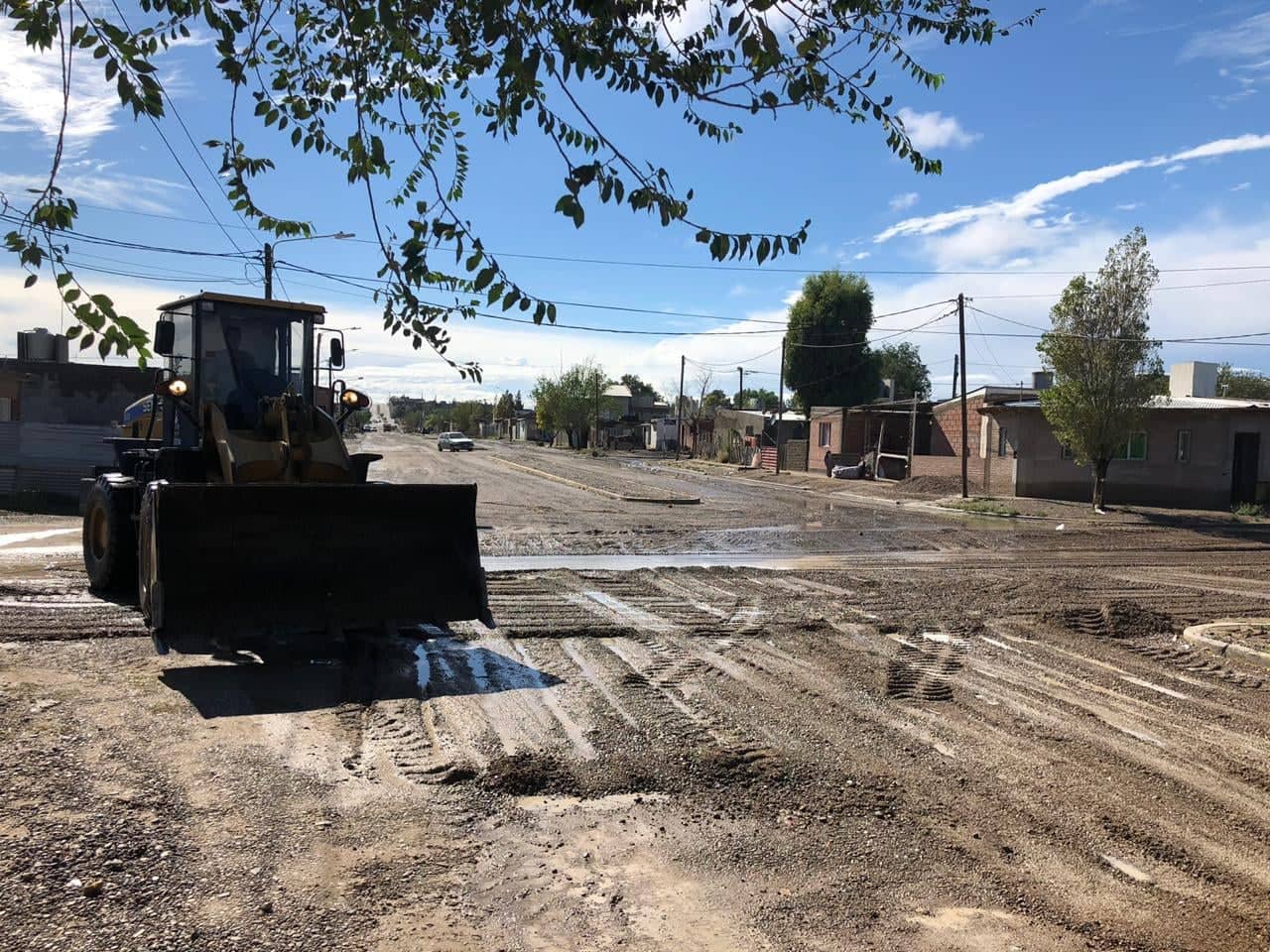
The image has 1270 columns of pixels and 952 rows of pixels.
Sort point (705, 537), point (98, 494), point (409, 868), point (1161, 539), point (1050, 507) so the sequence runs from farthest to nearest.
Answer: point (1050, 507) → point (1161, 539) → point (705, 537) → point (98, 494) → point (409, 868)

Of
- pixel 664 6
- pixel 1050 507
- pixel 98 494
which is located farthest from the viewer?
pixel 1050 507

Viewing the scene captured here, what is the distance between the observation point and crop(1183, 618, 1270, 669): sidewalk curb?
28.5ft

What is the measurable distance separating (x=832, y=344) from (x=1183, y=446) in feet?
103

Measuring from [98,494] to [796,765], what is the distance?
27.8ft

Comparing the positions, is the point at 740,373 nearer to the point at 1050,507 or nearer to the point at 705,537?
the point at 1050,507

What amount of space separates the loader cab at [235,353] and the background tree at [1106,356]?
2339cm

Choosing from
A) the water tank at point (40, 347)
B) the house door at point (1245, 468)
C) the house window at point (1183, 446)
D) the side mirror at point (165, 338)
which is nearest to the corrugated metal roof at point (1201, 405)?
the house window at point (1183, 446)

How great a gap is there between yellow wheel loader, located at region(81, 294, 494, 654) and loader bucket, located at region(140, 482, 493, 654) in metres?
0.01

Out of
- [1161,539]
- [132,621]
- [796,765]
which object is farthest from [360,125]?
[1161,539]

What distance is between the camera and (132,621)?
363 inches

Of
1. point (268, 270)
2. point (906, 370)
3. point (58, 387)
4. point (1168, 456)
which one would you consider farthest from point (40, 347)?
point (906, 370)

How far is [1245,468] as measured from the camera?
1165 inches

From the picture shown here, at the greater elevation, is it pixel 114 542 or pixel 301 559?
pixel 301 559

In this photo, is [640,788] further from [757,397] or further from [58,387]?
[757,397]
